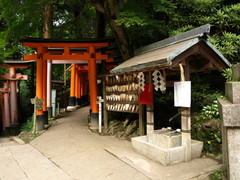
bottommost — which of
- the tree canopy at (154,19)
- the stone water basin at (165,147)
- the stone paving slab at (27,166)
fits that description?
the stone paving slab at (27,166)

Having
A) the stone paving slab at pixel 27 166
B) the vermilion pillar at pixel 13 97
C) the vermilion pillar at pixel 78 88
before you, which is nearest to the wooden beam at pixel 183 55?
the stone paving slab at pixel 27 166

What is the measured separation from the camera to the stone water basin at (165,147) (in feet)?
14.8

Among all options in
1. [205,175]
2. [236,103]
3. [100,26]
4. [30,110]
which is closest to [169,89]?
[205,175]

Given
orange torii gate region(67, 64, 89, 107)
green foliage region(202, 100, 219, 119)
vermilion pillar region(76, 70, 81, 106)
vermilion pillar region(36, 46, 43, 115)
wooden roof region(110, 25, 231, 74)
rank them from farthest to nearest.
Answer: vermilion pillar region(76, 70, 81, 106) → orange torii gate region(67, 64, 89, 107) → vermilion pillar region(36, 46, 43, 115) → green foliage region(202, 100, 219, 119) → wooden roof region(110, 25, 231, 74)

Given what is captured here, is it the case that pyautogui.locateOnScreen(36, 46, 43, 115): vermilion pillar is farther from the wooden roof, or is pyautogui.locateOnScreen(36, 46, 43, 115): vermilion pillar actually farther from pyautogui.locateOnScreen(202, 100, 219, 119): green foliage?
pyautogui.locateOnScreen(202, 100, 219, 119): green foliage

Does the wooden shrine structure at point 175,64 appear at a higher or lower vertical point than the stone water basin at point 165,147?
higher

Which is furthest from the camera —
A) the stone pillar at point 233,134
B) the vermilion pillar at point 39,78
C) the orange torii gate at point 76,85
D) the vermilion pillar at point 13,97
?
the orange torii gate at point 76,85

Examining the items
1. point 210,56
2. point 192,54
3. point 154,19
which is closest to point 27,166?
point 192,54

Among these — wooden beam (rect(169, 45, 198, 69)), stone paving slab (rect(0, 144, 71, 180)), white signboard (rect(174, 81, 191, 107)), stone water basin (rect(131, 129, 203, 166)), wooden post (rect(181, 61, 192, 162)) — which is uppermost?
wooden beam (rect(169, 45, 198, 69))

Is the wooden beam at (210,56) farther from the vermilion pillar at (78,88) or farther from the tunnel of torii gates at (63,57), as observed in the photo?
the vermilion pillar at (78,88)

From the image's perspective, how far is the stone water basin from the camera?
4.50 m

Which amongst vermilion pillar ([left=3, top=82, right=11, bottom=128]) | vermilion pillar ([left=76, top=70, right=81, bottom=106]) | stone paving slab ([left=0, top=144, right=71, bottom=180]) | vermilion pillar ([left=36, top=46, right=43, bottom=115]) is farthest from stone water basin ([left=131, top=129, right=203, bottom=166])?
vermilion pillar ([left=76, top=70, right=81, bottom=106])

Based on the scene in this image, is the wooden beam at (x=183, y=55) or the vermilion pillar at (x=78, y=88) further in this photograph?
the vermilion pillar at (x=78, y=88)

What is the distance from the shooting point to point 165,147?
522 cm
